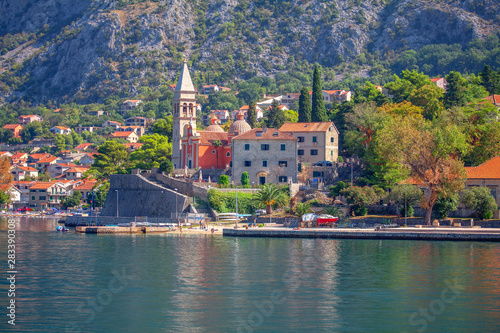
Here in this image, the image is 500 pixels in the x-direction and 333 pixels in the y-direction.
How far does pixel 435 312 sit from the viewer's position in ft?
101

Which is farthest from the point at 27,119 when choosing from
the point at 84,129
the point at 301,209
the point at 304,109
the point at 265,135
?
the point at 301,209

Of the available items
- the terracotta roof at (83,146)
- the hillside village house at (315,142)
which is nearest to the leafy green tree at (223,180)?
the hillside village house at (315,142)

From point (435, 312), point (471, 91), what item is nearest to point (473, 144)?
point (471, 91)

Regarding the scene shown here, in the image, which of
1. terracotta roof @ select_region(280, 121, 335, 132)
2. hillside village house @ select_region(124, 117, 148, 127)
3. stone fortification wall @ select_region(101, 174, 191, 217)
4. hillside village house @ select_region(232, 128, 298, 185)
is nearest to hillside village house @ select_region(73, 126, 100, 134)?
hillside village house @ select_region(124, 117, 148, 127)

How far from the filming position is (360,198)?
6500cm

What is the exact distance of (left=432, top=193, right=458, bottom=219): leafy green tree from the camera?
60250 millimetres

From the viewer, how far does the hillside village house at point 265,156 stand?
253 feet

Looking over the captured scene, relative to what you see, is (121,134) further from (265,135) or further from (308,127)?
(265,135)

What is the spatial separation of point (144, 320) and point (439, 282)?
16705 mm

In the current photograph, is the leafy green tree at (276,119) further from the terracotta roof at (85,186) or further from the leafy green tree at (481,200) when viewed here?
the terracotta roof at (85,186)

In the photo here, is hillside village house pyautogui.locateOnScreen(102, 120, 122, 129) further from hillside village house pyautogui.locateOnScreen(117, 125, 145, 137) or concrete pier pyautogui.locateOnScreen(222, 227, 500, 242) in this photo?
concrete pier pyautogui.locateOnScreen(222, 227, 500, 242)

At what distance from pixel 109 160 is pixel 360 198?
46036 mm

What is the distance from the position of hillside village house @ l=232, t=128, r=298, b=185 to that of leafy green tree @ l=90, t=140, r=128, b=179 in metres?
25.5

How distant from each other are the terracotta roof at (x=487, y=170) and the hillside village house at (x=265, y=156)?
68.5 ft
